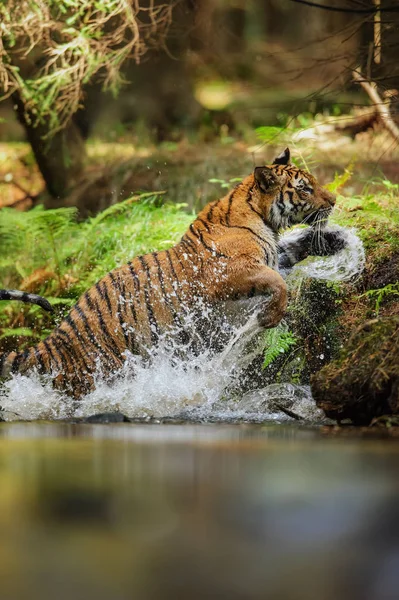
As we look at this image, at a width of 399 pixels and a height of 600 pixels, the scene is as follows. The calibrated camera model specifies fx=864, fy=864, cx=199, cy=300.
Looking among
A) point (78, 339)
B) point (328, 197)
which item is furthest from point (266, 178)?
point (78, 339)

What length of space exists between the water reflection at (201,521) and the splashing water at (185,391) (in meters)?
1.73

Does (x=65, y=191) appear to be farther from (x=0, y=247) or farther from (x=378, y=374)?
(x=378, y=374)

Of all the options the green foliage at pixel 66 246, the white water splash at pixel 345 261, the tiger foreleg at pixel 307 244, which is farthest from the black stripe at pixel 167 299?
the green foliage at pixel 66 246

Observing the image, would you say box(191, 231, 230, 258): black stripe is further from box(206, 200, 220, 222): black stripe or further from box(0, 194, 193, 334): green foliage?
box(0, 194, 193, 334): green foliage

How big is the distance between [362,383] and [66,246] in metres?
5.26

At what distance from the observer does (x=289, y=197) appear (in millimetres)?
6613

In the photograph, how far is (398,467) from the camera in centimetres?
334

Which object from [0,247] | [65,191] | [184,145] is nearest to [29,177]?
[65,191]

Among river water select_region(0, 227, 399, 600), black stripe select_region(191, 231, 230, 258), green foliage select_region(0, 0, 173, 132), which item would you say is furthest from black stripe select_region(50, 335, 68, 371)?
green foliage select_region(0, 0, 173, 132)

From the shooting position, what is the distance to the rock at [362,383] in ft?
15.5

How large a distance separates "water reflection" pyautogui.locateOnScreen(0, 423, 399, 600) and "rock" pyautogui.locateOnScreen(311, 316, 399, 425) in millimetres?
705

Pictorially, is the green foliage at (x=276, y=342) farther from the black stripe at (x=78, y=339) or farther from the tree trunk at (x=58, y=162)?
the tree trunk at (x=58, y=162)

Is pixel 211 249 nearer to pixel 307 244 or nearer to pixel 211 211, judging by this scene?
pixel 211 211

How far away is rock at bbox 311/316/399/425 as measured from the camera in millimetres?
4715
